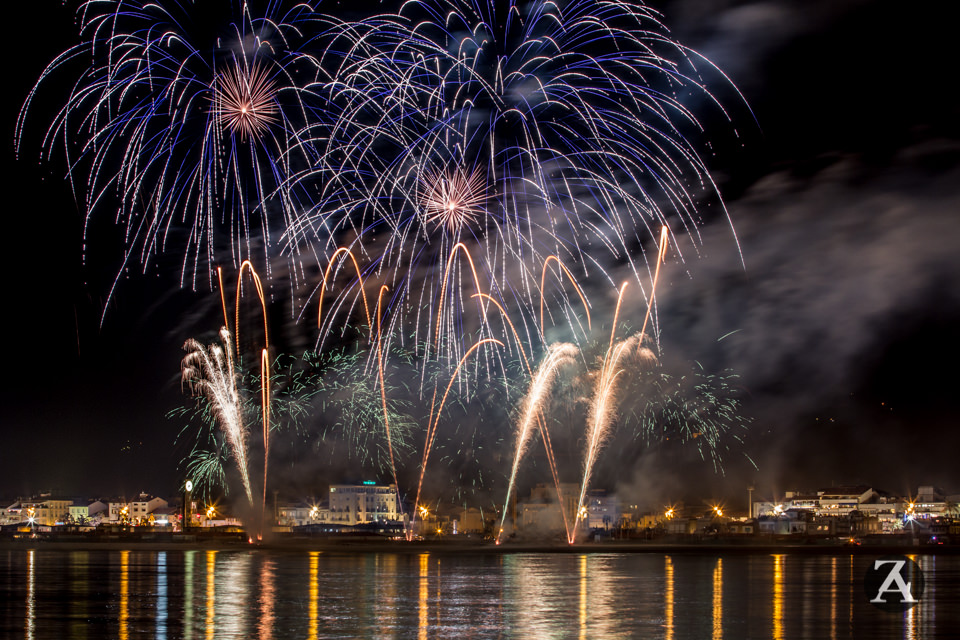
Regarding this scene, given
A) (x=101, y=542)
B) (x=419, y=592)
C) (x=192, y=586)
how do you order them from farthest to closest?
1. (x=101, y=542)
2. (x=192, y=586)
3. (x=419, y=592)

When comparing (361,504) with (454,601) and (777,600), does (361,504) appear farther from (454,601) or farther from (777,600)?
(777,600)

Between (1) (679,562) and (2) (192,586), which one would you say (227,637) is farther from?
(1) (679,562)

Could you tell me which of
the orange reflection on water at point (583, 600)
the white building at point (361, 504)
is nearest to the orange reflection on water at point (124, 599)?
the orange reflection on water at point (583, 600)

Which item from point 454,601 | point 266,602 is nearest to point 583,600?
point 454,601

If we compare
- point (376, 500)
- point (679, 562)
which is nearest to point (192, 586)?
point (679, 562)

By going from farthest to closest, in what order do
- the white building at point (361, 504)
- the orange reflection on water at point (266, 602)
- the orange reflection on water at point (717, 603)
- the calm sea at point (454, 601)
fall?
1. the white building at point (361, 504)
2. the calm sea at point (454, 601)
3. the orange reflection on water at point (717, 603)
4. the orange reflection on water at point (266, 602)

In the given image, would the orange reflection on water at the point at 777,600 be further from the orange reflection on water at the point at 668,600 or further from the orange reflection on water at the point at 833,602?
the orange reflection on water at the point at 668,600

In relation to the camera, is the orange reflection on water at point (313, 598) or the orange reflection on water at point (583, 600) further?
the orange reflection on water at point (583, 600)
